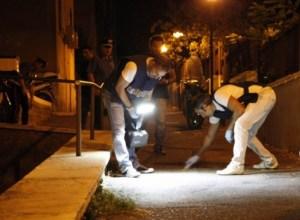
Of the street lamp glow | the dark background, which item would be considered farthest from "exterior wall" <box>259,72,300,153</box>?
the dark background

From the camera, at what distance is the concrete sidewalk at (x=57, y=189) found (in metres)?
5.20

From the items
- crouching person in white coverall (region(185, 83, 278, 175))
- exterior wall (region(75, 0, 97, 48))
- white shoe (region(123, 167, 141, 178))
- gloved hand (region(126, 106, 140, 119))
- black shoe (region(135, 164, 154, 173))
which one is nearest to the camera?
gloved hand (region(126, 106, 140, 119))

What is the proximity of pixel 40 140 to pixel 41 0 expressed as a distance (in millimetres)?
5962

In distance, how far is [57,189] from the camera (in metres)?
6.27

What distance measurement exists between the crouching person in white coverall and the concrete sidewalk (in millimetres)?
1567

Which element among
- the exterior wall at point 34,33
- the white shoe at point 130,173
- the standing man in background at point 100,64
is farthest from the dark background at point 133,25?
the white shoe at point 130,173

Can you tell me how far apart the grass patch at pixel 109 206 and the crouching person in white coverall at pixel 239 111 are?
7.81ft

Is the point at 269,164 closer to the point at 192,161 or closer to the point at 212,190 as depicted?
the point at 192,161

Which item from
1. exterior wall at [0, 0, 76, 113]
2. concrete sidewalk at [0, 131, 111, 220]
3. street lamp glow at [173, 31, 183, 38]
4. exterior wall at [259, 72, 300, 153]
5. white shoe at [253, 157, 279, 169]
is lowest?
white shoe at [253, 157, 279, 169]

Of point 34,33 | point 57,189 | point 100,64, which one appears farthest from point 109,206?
point 34,33

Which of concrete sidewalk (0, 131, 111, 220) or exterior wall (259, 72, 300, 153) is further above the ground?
exterior wall (259, 72, 300, 153)

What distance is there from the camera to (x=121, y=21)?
4344 centimetres

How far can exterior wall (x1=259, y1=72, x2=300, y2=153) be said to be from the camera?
450 inches

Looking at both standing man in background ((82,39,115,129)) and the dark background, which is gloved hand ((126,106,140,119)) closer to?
standing man in background ((82,39,115,129))
